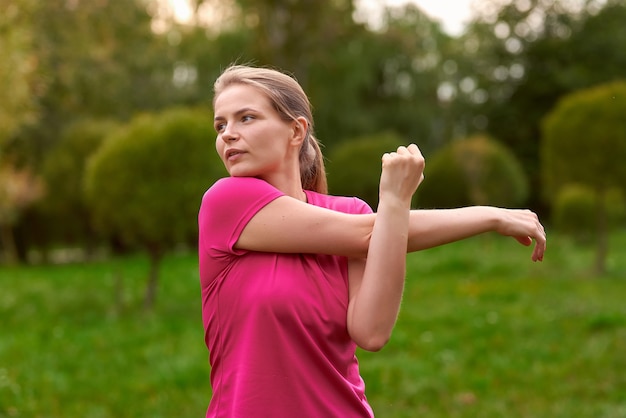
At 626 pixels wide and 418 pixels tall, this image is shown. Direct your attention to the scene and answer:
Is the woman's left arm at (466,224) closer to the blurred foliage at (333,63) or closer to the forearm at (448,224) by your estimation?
the forearm at (448,224)

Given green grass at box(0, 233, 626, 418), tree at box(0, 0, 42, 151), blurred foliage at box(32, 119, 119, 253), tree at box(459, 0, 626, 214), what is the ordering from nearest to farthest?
green grass at box(0, 233, 626, 418)
tree at box(0, 0, 42, 151)
blurred foliage at box(32, 119, 119, 253)
tree at box(459, 0, 626, 214)

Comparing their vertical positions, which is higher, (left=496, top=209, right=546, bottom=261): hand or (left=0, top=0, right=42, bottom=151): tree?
(left=0, top=0, right=42, bottom=151): tree

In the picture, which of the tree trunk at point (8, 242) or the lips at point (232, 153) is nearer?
the lips at point (232, 153)

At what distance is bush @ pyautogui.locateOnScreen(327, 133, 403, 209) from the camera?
25672 millimetres

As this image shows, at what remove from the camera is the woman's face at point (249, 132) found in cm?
207

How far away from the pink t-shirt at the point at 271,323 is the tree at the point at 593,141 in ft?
48.9

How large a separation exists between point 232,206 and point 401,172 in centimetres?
44

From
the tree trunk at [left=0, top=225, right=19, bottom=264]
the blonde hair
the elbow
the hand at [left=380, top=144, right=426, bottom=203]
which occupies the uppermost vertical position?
the blonde hair

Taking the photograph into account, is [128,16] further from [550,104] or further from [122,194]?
[550,104]

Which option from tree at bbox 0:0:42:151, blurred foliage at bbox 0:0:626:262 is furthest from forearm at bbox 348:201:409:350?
blurred foliage at bbox 0:0:626:262

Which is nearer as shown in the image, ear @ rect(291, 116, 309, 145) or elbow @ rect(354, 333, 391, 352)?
elbow @ rect(354, 333, 391, 352)

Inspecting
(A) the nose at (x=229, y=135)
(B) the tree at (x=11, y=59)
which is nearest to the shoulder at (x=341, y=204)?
(A) the nose at (x=229, y=135)

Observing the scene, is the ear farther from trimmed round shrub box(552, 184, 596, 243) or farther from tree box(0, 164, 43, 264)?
tree box(0, 164, 43, 264)

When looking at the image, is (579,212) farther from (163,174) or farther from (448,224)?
(448,224)
